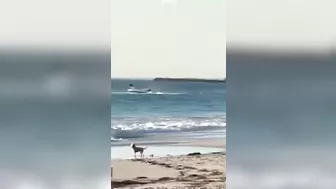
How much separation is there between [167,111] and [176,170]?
0.70ft

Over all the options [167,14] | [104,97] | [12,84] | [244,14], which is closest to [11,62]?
[12,84]

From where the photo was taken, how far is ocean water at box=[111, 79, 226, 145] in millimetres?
1702

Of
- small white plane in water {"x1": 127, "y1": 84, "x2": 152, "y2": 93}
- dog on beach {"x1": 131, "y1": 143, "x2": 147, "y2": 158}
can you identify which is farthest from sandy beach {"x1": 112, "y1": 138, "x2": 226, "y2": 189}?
small white plane in water {"x1": 127, "y1": 84, "x2": 152, "y2": 93}

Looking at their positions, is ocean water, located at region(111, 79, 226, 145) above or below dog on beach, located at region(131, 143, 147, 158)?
above

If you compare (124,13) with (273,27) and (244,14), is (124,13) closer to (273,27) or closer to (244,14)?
(244,14)

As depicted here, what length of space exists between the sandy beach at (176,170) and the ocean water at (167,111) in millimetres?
60

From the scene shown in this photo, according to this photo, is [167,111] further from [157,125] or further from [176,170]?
[176,170]

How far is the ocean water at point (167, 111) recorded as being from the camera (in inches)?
67.0

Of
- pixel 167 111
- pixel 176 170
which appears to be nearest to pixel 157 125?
pixel 167 111

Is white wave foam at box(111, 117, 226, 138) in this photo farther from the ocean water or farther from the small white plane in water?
the small white plane in water

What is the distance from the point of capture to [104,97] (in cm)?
169

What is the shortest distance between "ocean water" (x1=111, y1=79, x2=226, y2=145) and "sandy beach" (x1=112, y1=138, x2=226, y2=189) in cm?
6

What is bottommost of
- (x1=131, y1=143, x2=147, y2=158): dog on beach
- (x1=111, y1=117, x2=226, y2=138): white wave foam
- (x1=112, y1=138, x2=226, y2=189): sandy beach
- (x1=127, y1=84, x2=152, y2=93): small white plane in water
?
(x1=112, y1=138, x2=226, y2=189): sandy beach

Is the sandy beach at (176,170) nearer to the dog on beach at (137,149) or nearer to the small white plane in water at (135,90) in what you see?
the dog on beach at (137,149)
